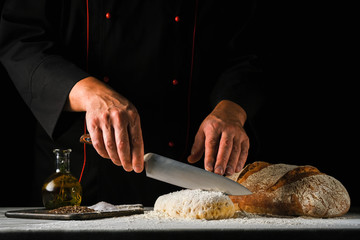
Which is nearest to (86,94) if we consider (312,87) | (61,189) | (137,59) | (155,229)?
(61,189)

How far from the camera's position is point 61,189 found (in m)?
1.74

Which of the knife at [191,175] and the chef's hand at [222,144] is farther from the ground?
the chef's hand at [222,144]

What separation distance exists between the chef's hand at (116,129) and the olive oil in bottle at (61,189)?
0.21 m

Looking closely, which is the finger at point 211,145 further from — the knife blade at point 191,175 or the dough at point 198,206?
the dough at point 198,206

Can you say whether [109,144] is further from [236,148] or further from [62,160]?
[236,148]

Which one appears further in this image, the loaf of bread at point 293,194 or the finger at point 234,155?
the finger at point 234,155

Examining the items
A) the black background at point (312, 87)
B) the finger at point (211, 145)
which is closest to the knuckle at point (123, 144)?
the finger at point (211, 145)

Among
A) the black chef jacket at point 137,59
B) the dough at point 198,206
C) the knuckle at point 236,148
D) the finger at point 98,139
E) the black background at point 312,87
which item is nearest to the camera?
the dough at point 198,206

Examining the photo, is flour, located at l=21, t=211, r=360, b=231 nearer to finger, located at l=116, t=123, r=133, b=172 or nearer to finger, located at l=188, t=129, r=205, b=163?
finger, located at l=116, t=123, r=133, b=172

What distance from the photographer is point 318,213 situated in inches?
66.1

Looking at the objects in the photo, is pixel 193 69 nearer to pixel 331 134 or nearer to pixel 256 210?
pixel 256 210

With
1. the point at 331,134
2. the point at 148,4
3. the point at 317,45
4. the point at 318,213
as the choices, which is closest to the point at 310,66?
the point at 317,45

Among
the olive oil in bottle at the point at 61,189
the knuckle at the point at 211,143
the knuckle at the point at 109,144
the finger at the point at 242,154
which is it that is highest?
the knuckle at the point at 109,144

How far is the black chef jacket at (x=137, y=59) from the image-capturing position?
211 cm
